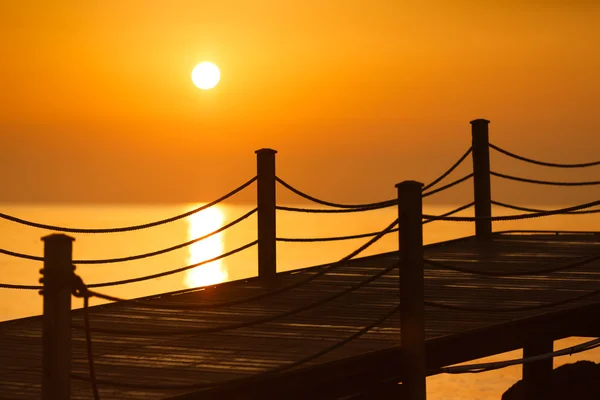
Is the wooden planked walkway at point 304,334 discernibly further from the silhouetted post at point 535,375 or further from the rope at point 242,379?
the silhouetted post at point 535,375

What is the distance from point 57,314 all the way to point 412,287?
3131 mm

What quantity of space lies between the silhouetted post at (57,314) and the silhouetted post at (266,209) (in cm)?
598

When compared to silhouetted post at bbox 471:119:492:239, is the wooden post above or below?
below

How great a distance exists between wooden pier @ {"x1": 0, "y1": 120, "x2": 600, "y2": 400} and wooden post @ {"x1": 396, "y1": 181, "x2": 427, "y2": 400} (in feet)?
0.03

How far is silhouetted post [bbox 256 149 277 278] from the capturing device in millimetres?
13078

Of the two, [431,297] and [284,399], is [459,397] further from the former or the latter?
[284,399]

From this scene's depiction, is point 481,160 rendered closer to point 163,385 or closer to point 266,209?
point 266,209

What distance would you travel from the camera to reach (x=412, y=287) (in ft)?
30.2

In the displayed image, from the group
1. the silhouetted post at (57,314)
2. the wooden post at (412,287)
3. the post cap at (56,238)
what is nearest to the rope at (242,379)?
the silhouetted post at (57,314)

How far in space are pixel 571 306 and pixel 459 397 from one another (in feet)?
114

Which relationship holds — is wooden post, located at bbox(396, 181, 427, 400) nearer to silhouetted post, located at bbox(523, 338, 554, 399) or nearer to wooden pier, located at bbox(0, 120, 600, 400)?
wooden pier, located at bbox(0, 120, 600, 400)

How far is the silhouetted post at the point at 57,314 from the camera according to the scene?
6918 mm

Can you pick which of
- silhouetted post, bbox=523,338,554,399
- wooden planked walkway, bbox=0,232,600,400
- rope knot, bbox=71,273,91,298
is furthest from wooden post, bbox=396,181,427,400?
silhouetted post, bbox=523,338,554,399

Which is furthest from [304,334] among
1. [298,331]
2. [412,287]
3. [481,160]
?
[481,160]
